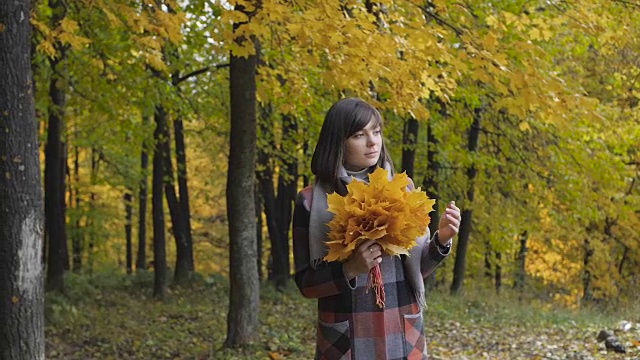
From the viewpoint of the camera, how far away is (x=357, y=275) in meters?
2.70

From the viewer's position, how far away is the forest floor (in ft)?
28.4

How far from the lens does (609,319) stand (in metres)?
12.6

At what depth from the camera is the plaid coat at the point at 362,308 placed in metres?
2.79

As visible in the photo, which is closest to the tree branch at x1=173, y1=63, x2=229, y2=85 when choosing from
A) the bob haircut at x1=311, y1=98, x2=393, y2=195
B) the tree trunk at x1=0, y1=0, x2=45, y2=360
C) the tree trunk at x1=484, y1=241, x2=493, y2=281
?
the tree trunk at x1=0, y1=0, x2=45, y2=360

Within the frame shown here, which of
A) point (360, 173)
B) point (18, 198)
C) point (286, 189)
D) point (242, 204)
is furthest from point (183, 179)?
point (360, 173)

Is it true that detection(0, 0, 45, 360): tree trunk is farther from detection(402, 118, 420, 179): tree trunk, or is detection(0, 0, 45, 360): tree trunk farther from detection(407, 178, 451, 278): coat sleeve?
detection(402, 118, 420, 179): tree trunk

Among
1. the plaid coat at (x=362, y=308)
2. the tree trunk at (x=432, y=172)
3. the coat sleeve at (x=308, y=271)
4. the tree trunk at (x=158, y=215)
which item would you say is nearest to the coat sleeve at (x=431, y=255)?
the plaid coat at (x=362, y=308)

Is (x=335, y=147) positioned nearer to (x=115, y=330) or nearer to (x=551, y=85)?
(x=551, y=85)

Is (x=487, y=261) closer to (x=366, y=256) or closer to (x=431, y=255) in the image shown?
(x=431, y=255)

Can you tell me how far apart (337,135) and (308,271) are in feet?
1.89

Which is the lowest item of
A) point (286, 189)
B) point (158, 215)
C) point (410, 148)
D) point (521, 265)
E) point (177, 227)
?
point (521, 265)

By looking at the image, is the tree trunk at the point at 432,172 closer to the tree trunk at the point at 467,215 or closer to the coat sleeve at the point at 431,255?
the tree trunk at the point at 467,215

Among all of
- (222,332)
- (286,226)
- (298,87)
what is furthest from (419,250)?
(286,226)

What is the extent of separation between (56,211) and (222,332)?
15.9 feet
